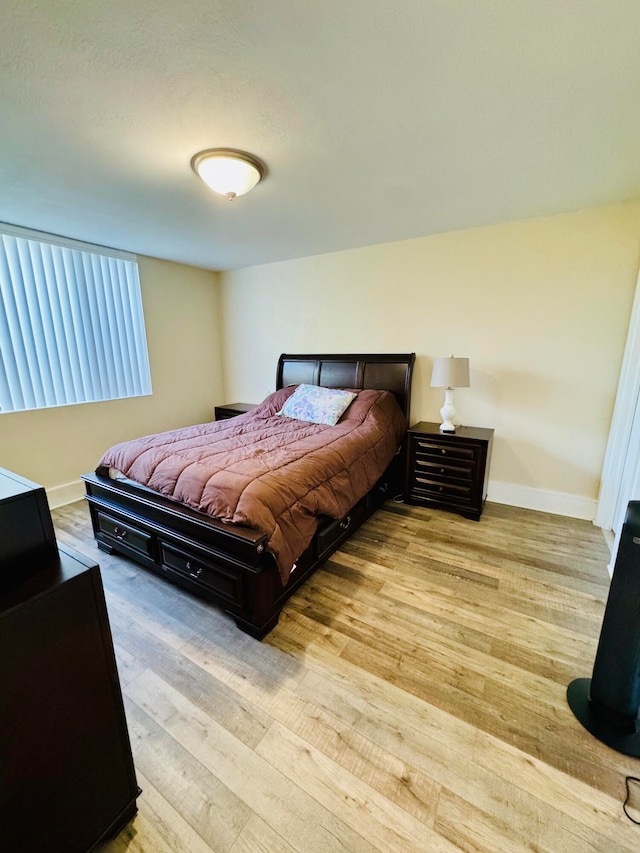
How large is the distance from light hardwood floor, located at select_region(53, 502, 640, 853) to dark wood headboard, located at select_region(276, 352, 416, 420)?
174cm

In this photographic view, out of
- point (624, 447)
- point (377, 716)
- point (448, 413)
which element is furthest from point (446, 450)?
point (377, 716)

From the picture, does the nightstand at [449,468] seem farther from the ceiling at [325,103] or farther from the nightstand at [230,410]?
the nightstand at [230,410]

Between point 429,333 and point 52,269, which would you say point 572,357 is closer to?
point 429,333

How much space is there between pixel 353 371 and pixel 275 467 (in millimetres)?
1922

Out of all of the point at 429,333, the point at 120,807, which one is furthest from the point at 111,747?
the point at 429,333

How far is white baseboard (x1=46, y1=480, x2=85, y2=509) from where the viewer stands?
3.16 metres

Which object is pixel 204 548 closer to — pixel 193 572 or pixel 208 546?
pixel 208 546

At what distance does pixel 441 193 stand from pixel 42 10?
6.78 ft

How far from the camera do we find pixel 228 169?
1.83m

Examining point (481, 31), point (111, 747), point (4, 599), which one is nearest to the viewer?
point (4, 599)

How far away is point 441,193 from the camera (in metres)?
2.27

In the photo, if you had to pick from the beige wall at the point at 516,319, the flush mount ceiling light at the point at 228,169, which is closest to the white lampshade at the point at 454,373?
the beige wall at the point at 516,319

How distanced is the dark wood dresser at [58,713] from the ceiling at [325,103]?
59.4 inches

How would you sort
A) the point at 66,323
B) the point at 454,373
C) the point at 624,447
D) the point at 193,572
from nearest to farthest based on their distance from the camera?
the point at 193,572 < the point at 624,447 < the point at 454,373 < the point at 66,323
